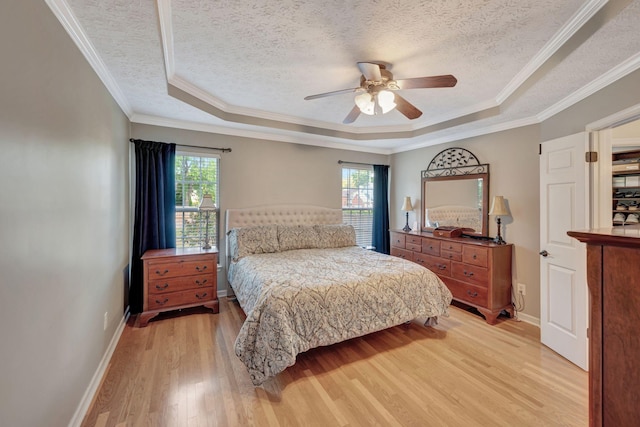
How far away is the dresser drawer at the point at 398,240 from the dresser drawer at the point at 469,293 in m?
0.97

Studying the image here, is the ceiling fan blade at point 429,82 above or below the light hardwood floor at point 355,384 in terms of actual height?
above

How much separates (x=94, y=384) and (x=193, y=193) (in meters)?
2.40

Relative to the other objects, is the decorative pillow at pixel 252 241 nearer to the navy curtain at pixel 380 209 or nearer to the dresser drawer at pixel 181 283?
the dresser drawer at pixel 181 283

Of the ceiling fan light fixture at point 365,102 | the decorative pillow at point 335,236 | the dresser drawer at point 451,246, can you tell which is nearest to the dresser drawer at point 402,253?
the dresser drawer at point 451,246

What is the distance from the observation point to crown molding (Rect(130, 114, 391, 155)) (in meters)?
3.45

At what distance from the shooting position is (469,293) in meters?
3.39

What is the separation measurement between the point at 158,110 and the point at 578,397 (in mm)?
4692

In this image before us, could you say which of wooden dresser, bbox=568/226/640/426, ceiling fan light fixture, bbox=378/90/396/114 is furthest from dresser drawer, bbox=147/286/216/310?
wooden dresser, bbox=568/226/640/426

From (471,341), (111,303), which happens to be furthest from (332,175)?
(111,303)

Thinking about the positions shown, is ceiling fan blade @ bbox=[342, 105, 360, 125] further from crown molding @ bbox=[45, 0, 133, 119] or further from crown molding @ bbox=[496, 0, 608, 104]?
crown molding @ bbox=[45, 0, 133, 119]

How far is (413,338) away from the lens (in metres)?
2.81

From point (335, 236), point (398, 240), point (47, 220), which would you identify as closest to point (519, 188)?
point (398, 240)

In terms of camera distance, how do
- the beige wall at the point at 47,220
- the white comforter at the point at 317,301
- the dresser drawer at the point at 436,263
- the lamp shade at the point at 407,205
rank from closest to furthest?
the beige wall at the point at 47,220, the white comforter at the point at 317,301, the dresser drawer at the point at 436,263, the lamp shade at the point at 407,205

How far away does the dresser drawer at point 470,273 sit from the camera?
324 cm
